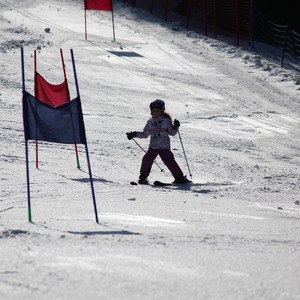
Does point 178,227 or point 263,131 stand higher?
point 178,227

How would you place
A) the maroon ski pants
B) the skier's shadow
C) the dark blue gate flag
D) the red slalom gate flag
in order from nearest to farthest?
the skier's shadow < the dark blue gate flag < the maroon ski pants < the red slalom gate flag

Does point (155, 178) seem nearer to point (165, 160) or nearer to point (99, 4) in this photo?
point (165, 160)

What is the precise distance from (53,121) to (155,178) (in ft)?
13.5

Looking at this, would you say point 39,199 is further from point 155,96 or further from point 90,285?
point 155,96

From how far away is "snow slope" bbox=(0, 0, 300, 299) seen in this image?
548 cm

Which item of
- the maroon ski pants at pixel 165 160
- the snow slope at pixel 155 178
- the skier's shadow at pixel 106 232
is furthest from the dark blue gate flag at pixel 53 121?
the maroon ski pants at pixel 165 160

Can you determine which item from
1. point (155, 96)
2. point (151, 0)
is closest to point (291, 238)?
point (155, 96)

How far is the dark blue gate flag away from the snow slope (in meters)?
0.72

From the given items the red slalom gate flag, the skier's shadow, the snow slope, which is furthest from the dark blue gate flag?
the red slalom gate flag

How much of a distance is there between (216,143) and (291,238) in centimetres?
799

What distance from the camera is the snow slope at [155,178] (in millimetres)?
5484

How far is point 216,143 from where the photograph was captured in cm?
1528

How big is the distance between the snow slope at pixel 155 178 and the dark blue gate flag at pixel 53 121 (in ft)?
2.37

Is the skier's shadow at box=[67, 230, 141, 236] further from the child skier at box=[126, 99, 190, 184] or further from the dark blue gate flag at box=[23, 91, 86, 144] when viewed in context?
the child skier at box=[126, 99, 190, 184]
